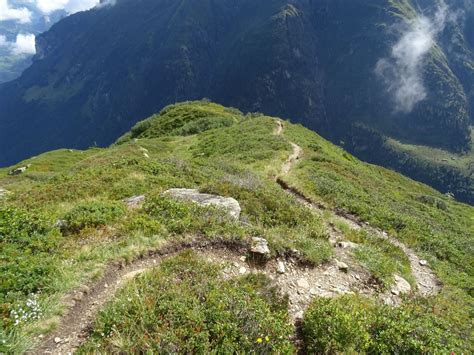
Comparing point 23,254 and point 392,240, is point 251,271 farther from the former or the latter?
point 392,240

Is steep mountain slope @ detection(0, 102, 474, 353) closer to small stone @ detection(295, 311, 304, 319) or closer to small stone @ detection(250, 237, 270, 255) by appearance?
small stone @ detection(295, 311, 304, 319)

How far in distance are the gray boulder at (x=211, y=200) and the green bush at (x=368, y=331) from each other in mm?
5426

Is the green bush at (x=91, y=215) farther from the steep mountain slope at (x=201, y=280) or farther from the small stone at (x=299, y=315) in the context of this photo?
the small stone at (x=299, y=315)

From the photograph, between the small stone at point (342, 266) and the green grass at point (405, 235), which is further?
the green grass at point (405, 235)

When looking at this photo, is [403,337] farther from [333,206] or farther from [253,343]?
[333,206]

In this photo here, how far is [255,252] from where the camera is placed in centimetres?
1120

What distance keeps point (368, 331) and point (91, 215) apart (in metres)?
9.27

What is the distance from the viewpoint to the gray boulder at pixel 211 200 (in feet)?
45.4

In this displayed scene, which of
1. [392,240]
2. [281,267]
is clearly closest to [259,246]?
[281,267]

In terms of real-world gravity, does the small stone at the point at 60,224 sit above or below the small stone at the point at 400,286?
above

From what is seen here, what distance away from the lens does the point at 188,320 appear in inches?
294

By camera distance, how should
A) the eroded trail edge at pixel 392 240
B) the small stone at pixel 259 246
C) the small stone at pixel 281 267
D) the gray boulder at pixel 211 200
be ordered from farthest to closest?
the eroded trail edge at pixel 392 240 → the gray boulder at pixel 211 200 → the small stone at pixel 259 246 → the small stone at pixel 281 267

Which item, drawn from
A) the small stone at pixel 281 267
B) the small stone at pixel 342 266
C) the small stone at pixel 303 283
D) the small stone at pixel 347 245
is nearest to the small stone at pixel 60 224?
the small stone at pixel 281 267

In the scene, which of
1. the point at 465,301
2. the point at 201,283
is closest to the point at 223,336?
the point at 201,283
